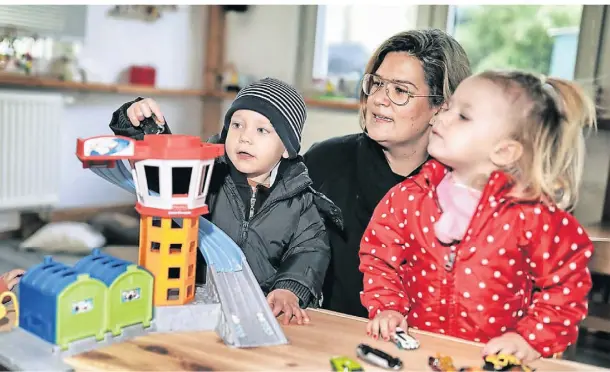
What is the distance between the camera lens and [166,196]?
2.97 ft

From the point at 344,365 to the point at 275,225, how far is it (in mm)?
470

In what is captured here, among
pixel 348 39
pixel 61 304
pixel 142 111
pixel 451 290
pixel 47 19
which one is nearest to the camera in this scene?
pixel 61 304

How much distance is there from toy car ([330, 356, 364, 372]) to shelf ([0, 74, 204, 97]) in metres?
3.02

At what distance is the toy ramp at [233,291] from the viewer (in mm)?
904

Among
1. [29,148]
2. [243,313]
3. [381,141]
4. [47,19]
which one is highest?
[47,19]

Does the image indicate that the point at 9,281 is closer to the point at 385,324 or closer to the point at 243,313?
the point at 243,313

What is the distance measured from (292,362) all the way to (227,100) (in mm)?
3623

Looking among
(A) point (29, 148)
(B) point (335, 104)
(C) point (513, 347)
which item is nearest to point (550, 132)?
(C) point (513, 347)

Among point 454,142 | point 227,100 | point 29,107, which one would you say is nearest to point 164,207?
point 454,142

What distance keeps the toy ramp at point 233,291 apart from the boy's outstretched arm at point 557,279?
1.21 ft

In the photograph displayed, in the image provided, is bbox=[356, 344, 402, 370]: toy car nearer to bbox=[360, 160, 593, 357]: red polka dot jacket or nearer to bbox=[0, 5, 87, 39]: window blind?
bbox=[360, 160, 593, 357]: red polka dot jacket

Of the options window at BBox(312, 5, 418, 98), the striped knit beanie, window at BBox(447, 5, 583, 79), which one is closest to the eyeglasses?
the striped knit beanie

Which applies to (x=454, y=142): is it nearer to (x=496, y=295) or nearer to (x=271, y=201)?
(x=496, y=295)

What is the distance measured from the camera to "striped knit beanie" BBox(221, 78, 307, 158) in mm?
1246
